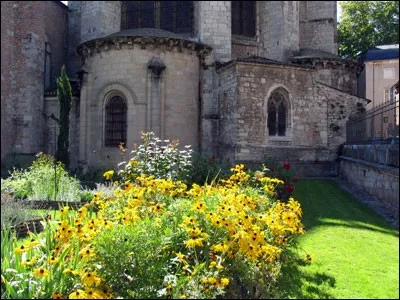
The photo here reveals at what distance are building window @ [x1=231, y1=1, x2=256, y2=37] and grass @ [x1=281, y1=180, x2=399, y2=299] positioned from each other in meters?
12.9

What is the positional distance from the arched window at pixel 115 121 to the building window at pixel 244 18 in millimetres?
7492

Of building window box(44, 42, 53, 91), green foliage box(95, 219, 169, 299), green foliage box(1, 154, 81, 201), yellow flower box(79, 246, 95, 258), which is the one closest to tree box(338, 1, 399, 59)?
building window box(44, 42, 53, 91)

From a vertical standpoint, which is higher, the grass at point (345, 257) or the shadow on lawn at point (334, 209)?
the shadow on lawn at point (334, 209)

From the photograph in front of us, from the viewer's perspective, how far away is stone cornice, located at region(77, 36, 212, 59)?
1622 centimetres

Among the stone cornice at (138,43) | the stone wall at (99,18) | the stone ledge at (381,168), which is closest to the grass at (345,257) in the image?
the stone ledge at (381,168)

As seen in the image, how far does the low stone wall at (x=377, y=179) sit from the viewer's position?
9.38m

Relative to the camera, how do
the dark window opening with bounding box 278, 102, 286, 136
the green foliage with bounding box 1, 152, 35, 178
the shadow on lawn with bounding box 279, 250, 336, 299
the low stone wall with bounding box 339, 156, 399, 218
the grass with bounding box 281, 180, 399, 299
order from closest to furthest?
the shadow on lawn with bounding box 279, 250, 336, 299 < the grass with bounding box 281, 180, 399, 299 < the low stone wall with bounding box 339, 156, 399, 218 < the dark window opening with bounding box 278, 102, 286, 136 < the green foliage with bounding box 1, 152, 35, 178

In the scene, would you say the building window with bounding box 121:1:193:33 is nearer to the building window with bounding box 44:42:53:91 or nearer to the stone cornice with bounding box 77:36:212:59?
the stone cornice with bounding box 77:36:212:59

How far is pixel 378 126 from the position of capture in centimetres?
1271

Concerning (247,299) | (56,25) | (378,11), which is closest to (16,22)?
(56,25)

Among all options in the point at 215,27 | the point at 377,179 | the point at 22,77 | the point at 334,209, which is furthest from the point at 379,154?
the point at 22,77

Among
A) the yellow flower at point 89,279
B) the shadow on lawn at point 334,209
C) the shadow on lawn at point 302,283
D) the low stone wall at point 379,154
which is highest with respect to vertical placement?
the low stone wall at point 379,154

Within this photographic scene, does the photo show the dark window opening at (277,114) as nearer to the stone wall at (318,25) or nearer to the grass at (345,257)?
the grass at (345,257)

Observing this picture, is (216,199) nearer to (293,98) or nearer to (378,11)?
(293,98)
